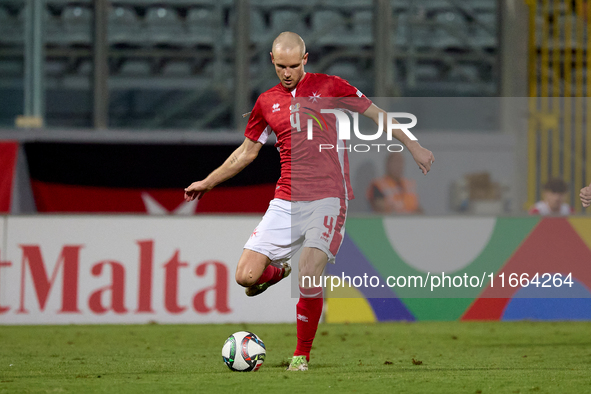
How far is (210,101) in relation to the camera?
10.9 meters

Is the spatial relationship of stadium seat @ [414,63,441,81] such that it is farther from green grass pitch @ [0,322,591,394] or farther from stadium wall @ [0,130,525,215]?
green grass pitch @ [0,322,591,394]

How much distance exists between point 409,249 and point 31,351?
3632mm

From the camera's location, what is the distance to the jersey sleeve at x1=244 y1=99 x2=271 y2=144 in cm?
479

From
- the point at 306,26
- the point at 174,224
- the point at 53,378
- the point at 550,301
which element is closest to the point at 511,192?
the point at 550,301

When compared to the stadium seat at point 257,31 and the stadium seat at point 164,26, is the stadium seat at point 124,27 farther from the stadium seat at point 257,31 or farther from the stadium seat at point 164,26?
the stadium seat at point 257,31

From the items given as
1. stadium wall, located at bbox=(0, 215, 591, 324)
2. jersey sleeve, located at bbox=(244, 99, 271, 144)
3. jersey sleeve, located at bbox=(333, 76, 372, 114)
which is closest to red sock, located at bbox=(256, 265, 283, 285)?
jersey sleeve, located at bbox=(244, 99, 271, 144)

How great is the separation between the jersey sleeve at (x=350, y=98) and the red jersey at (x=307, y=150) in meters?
0.03

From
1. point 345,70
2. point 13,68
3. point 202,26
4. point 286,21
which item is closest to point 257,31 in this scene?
point 286,21

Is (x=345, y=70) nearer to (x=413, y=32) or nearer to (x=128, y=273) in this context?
(x=413, y=32)

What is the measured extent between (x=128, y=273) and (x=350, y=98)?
12.1ft

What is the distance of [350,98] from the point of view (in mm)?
4730

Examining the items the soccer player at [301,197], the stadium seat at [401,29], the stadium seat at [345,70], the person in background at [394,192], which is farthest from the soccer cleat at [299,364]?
the stadium seat at [401,29]

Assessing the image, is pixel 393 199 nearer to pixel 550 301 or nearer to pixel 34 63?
pixel 550 301

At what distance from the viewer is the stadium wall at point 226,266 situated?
7.61 meters
